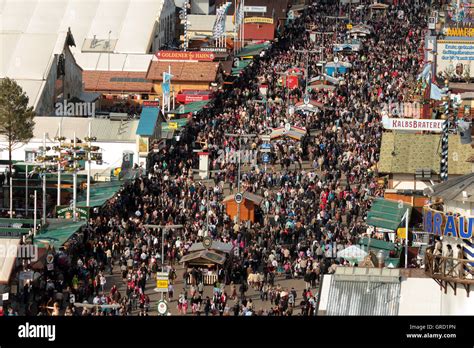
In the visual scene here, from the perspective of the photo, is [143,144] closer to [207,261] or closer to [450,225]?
[207,261]

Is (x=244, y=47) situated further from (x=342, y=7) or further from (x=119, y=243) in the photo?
(x=119, y=243)

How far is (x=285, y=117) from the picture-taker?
8219cm

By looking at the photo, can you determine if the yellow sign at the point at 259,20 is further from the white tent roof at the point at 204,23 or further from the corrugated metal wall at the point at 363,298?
the corrugated metal wall at the point at 363,298

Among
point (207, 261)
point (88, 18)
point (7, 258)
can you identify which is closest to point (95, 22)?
point (88, 18)

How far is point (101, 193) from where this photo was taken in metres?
59.3

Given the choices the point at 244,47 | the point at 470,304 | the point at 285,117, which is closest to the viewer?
the point at 470,304

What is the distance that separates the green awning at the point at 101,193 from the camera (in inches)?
2235

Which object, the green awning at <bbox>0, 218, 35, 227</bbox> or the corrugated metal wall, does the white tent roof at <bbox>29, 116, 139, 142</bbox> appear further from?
the corrugated metal wall

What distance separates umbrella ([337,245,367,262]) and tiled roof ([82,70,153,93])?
51.6 meters

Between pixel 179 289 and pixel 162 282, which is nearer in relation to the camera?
pixel 162 282

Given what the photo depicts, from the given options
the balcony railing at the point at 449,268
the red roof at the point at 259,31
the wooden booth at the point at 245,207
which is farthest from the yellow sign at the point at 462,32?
the balcony railing at the point at 449,268

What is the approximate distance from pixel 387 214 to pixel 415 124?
11.4 m
